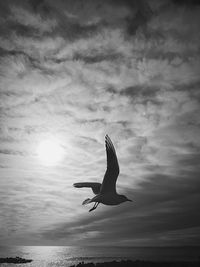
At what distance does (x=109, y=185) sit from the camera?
11047 mm

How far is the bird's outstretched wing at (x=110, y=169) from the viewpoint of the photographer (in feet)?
31.6

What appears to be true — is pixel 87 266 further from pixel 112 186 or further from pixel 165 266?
pixel 112 186

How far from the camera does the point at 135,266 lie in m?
31.4

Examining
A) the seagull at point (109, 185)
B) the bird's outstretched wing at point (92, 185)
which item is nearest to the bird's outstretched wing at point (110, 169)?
the seagull at point (109, 185)

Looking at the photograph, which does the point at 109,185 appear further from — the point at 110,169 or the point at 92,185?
the point at 92,185

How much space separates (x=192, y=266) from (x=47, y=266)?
49.8 metres

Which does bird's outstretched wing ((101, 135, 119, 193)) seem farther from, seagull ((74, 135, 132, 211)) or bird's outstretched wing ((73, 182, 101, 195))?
bird's outstretched wing ((73, 182, 101, 195))

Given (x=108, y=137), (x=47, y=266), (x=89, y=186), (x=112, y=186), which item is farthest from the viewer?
(x=47, y=266)

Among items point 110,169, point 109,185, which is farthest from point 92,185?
point 110,169

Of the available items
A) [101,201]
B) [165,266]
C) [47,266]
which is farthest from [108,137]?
[47,266]

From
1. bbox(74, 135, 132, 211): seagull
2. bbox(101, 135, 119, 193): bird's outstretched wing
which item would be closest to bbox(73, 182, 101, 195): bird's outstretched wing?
bbox(74, 135, 132, 211): seagull

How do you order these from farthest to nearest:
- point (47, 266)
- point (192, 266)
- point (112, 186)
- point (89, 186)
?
point (47, 266) → point (192, 266) → point (89, 186) → point (112, 186)

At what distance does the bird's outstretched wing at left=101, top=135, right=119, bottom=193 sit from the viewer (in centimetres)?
962

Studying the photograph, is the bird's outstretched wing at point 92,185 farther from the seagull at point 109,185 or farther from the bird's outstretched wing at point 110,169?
the bird's outstretched wing at point 110,169
